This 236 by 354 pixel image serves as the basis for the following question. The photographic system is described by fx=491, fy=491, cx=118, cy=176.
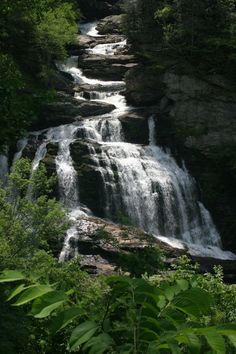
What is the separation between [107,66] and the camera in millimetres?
40625

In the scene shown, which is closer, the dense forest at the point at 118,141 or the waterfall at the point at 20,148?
the dense forest at the point at 118,141

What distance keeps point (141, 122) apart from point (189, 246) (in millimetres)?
9910

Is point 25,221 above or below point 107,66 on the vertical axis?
below

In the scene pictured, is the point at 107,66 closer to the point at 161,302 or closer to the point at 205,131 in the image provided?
the point at 205,131

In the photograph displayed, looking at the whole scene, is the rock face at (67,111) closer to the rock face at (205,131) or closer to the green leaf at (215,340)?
the rock face at (205,131)

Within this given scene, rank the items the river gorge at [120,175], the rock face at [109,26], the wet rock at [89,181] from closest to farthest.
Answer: the river gorge at [120,175], the wet rock at [89,181], the rock face at [109,26]

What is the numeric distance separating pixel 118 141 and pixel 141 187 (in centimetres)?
484

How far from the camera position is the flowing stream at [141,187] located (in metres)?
26.0

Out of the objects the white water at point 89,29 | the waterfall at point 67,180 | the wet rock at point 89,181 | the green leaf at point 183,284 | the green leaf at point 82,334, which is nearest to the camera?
the green leaf at point 82,334

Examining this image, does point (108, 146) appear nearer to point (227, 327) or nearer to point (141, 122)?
point (141, 122)

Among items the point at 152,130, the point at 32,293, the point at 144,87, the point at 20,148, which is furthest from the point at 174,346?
the point at 144,87

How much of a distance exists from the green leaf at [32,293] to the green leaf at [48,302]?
0.07 ft

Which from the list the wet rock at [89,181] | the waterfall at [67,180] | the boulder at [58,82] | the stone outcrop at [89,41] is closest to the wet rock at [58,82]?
the boulder at [58,82]

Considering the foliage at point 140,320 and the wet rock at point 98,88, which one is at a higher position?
the foliage at point 140,320
